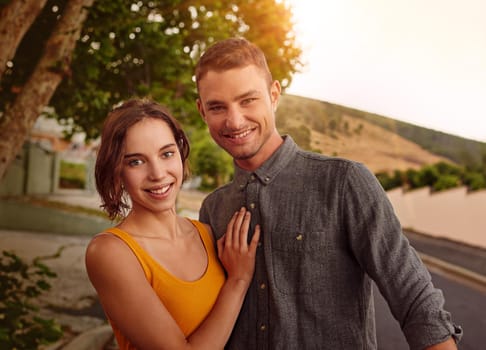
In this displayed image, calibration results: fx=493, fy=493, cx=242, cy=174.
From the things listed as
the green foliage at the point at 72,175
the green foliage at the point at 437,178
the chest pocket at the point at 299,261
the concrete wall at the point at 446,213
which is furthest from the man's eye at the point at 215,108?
the concrete wall at the point at 446,213

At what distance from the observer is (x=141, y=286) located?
1432 millimetres

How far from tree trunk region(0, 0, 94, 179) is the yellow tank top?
2.14 m

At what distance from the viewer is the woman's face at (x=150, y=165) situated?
1562 millimetres

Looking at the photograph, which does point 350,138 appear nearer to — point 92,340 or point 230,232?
point 92,340

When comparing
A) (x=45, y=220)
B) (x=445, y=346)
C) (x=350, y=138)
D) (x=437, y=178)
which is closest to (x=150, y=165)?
(x=445, y=346)

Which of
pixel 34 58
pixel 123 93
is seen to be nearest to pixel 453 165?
pixel 123 93

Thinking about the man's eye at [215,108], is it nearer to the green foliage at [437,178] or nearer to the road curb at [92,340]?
the road curb at [92,340]

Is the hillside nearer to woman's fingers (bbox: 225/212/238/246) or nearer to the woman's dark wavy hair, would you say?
woman's fingers (bbox: 225/212/238/246)

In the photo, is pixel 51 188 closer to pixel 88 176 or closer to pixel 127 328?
pixel 88 176

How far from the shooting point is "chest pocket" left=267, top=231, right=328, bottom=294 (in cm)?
151

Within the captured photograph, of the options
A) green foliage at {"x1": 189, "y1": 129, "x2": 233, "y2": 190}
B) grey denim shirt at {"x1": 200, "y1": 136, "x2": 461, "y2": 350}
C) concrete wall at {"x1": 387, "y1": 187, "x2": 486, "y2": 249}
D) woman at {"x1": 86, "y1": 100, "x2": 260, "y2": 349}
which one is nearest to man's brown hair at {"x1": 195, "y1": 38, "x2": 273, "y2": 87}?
woman at {"x1": 86, "y1": 100, "x2": 260, "y2": 349}

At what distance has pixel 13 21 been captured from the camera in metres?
3.05

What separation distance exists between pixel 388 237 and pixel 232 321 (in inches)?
21.4

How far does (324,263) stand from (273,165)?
14.6 inches
